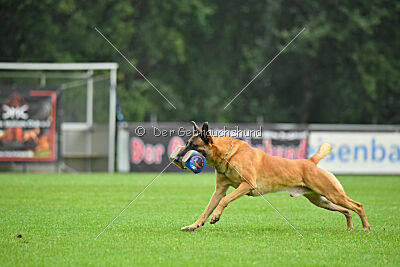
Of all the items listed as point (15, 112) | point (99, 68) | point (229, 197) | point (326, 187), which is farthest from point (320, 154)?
point (15, 112)

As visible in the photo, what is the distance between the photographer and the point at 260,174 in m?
9.16

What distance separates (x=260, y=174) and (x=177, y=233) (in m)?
1.62

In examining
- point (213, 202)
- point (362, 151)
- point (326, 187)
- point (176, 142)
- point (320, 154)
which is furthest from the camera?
point (362, 151)

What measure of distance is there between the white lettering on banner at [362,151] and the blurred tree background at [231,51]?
15526mm

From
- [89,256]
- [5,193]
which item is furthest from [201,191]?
[89,256]

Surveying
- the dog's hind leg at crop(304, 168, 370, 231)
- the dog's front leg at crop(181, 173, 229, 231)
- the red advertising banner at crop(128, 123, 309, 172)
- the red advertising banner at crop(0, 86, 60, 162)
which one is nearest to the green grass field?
the dog's front leg at crop(181, 173, 229, 231)

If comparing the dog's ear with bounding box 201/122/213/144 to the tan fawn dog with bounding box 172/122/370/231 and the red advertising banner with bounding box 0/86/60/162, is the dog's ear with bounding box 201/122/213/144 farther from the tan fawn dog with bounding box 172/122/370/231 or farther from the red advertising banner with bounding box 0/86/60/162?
the red advertising banner with bounding box 0/86/60/162

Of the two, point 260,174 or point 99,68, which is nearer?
point 260,174

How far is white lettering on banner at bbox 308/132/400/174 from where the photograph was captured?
23141mm

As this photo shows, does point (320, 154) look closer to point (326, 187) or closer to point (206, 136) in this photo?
point (326, 187)

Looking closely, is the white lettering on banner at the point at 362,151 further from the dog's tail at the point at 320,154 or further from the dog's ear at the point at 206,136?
the dog's ear at the point at 206,136

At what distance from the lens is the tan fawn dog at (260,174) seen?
890 centimetres

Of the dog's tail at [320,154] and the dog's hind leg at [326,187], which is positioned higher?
the dog's tail at [320,154]

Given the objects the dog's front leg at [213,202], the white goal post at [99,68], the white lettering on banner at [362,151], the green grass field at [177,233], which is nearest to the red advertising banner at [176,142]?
the white lettering on banner at [362,151]
